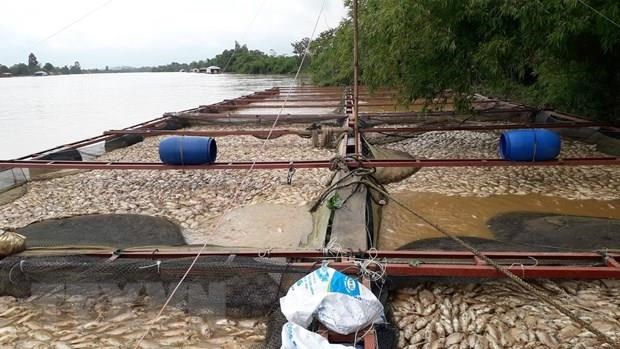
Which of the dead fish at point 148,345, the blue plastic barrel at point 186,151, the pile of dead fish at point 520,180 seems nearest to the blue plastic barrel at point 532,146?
the pile of dead fish at point 520,180

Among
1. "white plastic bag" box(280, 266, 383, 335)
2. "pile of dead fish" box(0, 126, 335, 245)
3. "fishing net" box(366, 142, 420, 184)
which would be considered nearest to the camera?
"white plastic bag" box(280, 266, 383, 335)

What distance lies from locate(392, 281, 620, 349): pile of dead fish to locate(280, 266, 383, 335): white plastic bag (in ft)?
1.31

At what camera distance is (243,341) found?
9.32ft

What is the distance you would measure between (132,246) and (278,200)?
203 centimetres

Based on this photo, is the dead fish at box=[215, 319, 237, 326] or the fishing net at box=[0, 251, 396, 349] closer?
the fishing net at box=[0, 251, 396, 349]

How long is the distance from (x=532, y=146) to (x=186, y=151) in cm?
459

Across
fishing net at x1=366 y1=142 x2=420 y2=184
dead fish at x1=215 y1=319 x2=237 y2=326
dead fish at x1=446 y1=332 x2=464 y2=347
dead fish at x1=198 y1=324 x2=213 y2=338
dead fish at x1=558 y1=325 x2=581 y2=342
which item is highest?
fishing net at x1=366 y1=142 x2=420 y2=184

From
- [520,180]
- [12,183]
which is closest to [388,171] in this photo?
[520,180]

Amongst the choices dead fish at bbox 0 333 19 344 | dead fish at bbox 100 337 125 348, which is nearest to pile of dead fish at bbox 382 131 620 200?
dead fish at bbox 100 337 125 348

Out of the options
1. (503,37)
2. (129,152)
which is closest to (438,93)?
(503,37)

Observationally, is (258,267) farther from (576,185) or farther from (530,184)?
(576,185)

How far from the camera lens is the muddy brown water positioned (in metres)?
4.65

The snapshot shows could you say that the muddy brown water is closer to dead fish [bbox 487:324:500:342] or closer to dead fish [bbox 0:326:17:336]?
dead fish [bbox 487:324:500:342]

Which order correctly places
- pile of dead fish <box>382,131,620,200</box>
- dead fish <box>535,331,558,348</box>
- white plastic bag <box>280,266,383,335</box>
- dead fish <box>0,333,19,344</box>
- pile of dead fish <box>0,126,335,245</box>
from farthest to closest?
pile of dead fish <box>382,131,620,200</box> < pile of dead fish <box>0,126,335,245</box> < dead fish <box>0,333,19,344</box> < dead fish <box>535,331,558,348</box> < white plastic bag <box>280,266,383,335</box>
